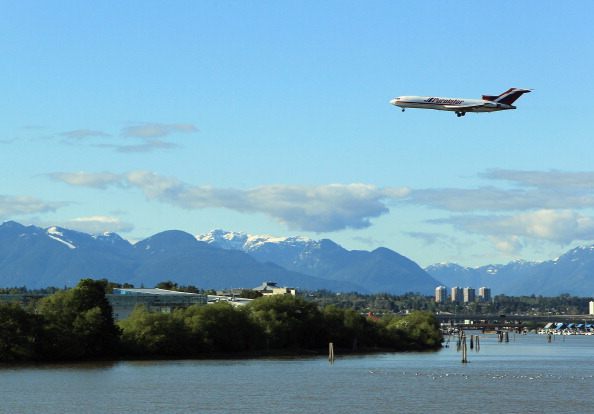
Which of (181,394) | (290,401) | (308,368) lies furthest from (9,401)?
(308,368)

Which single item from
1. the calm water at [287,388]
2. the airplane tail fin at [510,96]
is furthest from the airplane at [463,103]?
the calm water at [287,388]

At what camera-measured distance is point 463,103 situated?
16625cm

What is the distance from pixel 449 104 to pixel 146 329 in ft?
197

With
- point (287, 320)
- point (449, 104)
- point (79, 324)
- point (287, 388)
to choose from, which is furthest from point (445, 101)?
point (287, 388)

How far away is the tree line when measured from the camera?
470 feet

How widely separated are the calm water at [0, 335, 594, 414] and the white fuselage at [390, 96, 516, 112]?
40.5 metres

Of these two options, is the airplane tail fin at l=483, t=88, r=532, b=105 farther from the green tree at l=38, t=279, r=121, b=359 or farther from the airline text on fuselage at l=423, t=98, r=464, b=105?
the green tree at l=38, t=279, r=121, b=359

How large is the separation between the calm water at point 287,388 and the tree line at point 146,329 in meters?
6.58

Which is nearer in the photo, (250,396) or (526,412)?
(526,412)

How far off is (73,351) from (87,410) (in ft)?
176

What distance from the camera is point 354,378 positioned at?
131375 mm

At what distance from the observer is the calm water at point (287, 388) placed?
9725 centimetres

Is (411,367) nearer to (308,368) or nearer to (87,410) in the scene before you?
(308,368)

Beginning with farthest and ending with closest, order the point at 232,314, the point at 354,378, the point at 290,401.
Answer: the point at 232,314 → the point at 354,378 → the point at 290,401
